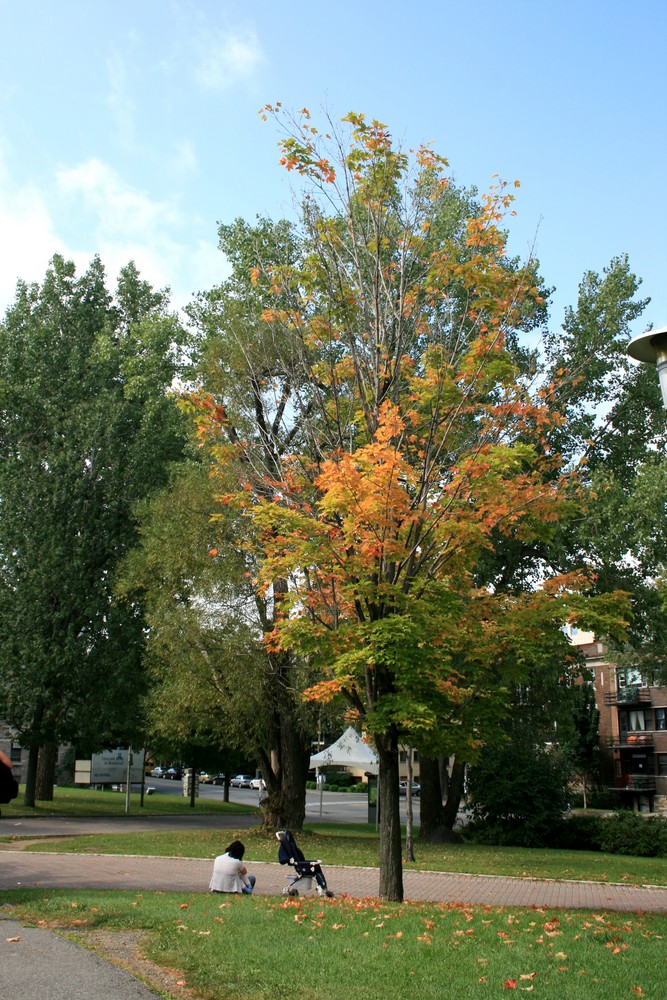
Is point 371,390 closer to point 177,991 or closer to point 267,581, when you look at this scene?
point 267,581

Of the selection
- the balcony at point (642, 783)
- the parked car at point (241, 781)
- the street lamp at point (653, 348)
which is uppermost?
the street lamp at point (653, 348)

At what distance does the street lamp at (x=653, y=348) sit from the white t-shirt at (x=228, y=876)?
29.4ft

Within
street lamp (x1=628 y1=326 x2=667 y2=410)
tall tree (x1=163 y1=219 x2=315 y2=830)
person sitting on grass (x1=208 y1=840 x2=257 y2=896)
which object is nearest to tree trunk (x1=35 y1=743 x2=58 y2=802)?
tall tree (x1=163 y1=219 x2=315 y2=830)

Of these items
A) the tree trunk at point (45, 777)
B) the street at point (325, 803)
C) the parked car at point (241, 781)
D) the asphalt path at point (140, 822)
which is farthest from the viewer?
the parked car at point (241, 781)

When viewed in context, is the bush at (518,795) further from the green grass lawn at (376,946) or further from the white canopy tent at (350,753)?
the green grass lawn at (376,946)

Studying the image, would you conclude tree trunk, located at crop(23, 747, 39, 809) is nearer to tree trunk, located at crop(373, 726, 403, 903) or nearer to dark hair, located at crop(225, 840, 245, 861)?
dark hair, located at crop(225, 840, 245, 861)

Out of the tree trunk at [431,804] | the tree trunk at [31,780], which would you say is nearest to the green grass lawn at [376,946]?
the tree trunk at [431,804]

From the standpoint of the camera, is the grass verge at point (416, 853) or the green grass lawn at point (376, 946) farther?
the grass verge at point (416, 853)

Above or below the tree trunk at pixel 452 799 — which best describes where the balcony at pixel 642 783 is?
below

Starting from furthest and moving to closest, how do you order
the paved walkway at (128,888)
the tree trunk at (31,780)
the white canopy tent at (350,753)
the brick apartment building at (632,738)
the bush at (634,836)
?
1. the brick apartment building at (632,738)
2. the tree trunk at (31,780)
3. the white canopy tent at (350,753)
4. the bush at (634,836)
5. the paved walkway at (128,888)

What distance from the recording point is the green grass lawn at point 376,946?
6.57 m

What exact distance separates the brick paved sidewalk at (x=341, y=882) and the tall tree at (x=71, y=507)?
14263 millimetres

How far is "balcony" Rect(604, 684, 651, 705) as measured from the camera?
57.6m

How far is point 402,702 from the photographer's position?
10.6m
